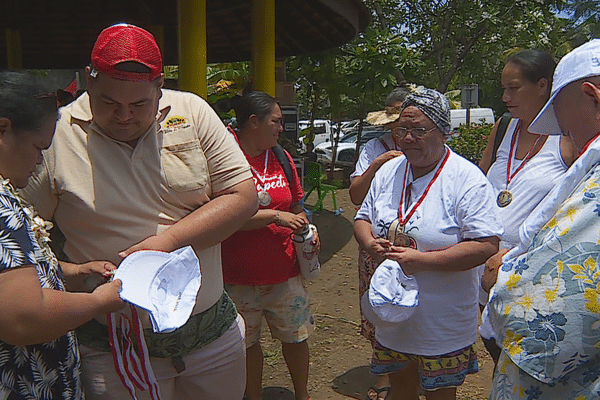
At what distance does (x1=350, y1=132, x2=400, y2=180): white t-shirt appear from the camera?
12.6 feet

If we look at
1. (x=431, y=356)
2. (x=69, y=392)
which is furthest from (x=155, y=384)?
(x=431, y=356)

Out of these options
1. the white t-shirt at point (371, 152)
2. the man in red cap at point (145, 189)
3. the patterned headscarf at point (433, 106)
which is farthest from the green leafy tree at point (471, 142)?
the man in red cap at point (145, 189)

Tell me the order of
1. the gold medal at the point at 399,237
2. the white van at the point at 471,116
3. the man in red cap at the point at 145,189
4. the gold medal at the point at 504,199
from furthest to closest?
the white van at the point at 471,116 < the gold medal at the point at 504,199 < the gold medal at the point at 399,237 < the man in red cap at the point at 145,189

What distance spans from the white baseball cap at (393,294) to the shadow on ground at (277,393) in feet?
5.43

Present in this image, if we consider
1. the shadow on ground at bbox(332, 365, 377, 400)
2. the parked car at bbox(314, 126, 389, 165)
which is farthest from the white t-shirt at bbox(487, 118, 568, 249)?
the parked car at bbox(314, 126, 389, 165)

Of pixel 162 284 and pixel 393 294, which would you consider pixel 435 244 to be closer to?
pixel 393 294

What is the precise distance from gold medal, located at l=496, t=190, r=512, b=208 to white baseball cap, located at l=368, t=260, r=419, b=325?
2.13ft

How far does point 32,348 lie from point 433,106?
1.95 metres

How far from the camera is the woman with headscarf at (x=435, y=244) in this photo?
8.39 feet

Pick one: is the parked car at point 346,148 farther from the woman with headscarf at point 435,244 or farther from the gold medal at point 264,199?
the woman with headscarf at point 435,244

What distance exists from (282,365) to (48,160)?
2.96 m

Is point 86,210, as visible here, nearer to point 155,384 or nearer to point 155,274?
point 155,274

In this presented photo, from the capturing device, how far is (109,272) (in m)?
1.79

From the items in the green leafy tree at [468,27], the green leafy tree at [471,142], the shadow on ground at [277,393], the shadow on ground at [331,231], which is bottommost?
the shadow on ground at [331,231]
